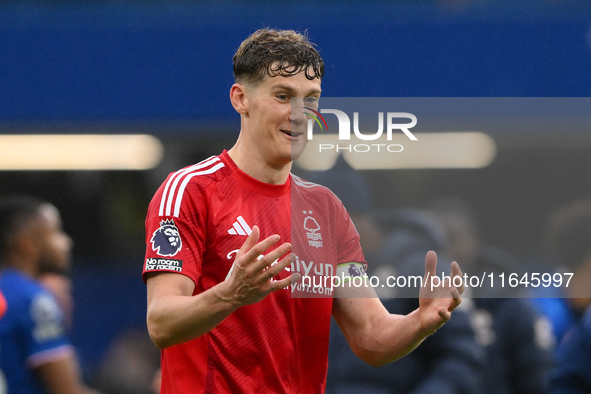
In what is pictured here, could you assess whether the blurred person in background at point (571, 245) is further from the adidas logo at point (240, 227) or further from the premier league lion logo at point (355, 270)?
the adidas logo at point (240, 227)

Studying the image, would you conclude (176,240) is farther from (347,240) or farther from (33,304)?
(33,304)

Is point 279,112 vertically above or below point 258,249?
above

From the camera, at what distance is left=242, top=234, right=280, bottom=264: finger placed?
1.05 m

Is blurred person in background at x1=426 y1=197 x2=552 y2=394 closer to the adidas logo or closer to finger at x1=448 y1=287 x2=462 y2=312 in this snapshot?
finger at x1=448 y1=287 x2=462 y2=312

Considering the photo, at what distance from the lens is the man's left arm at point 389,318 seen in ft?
4.29

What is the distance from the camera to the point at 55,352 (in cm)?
208

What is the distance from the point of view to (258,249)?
104cm

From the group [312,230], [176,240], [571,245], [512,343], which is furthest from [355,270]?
Answer: [512,343]

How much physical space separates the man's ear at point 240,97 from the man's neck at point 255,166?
9 centimetres

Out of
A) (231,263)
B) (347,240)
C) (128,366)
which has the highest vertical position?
(347,240)

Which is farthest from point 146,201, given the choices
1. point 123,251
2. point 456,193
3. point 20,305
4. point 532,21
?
point 532,21

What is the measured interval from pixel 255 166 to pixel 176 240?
312 mm

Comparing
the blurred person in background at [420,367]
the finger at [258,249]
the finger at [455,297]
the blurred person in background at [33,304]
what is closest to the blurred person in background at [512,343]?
the blurred person in background at [420,367]

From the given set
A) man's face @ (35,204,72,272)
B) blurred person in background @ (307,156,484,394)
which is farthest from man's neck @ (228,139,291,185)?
man's face @ (35,204,72,272)
